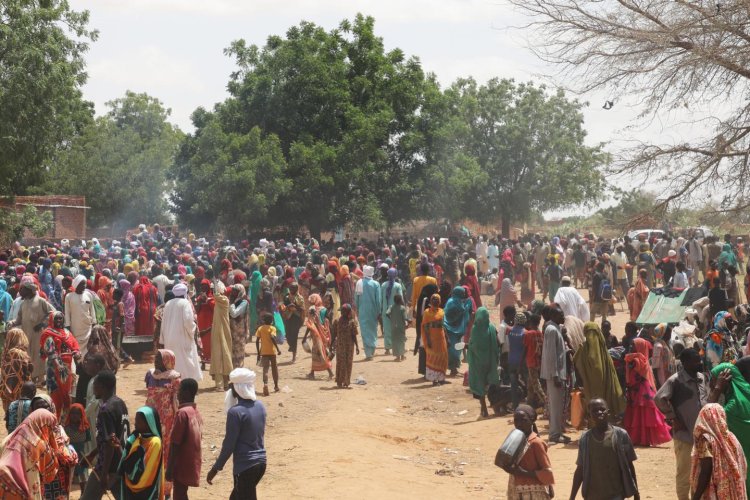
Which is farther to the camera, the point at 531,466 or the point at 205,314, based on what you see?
the point at 205,314

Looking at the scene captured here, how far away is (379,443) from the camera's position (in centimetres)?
1295

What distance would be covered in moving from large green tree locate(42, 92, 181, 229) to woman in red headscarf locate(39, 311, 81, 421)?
44.2 meters

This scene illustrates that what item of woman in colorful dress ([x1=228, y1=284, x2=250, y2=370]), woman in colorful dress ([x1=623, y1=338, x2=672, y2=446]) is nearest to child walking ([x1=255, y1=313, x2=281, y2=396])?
woman in colorful dress ([x1=228, y1=284, x2=250, y2=370])

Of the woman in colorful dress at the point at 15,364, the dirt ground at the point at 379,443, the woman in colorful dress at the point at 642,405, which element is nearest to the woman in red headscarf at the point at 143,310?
the dirt ground at the point at 379,443

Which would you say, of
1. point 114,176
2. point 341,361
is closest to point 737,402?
point 341,361

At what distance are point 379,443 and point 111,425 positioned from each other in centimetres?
509

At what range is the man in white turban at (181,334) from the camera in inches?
569

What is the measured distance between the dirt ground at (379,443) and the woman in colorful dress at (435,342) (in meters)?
0.26

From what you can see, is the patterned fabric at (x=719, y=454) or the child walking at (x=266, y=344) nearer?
the patterned fabric at (x=719, y=454)

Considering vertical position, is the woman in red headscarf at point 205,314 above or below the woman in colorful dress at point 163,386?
above

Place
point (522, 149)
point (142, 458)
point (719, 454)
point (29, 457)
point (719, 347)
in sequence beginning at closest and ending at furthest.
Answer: point (719, 454) → point (29, 457) → point (142, 458) → point (719, 347) → point (522, 149)

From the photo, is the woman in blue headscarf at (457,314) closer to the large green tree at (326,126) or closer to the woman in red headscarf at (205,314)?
the woman in red headscarf at (205,314)

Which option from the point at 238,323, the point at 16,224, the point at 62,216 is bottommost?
the point at 238,323

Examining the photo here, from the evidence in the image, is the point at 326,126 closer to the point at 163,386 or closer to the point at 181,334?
the point at 181,334
